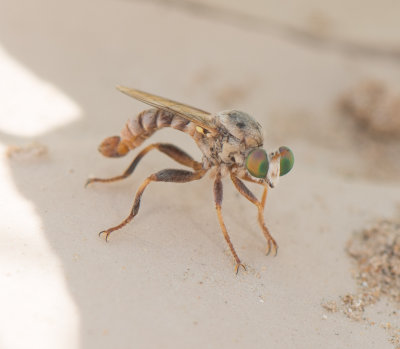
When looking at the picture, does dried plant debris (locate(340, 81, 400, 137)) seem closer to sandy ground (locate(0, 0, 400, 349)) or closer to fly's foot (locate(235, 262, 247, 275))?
sandy ground (locate(0, 0, 400, 349))

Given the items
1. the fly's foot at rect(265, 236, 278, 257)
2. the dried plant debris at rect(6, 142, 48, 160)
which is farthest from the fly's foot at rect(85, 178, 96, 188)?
the fly's foot at rect(265, 236, 278, 257)

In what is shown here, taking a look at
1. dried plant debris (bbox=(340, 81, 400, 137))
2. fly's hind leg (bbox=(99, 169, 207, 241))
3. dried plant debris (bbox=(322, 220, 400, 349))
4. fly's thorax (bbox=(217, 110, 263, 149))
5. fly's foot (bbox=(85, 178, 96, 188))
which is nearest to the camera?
dried plant debris (bbox=(322, 220, 400, 349))

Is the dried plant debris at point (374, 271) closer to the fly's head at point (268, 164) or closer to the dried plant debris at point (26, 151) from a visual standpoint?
the fly's head at point (268, 164)

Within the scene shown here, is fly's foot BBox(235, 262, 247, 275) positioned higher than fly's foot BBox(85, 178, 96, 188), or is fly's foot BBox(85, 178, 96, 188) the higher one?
fly's foot BBox(235, 262, 247, 275)

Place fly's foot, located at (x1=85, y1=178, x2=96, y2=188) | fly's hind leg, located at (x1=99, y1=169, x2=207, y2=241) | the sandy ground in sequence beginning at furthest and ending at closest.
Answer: fly's foot, located at (x1=85, y1=178, x2=96, y2=188), fly's hind leg, located at (x1=99, y1=169, x2=207, y2=241), the sandy ground

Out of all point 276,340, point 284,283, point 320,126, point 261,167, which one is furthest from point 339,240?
point 320,126

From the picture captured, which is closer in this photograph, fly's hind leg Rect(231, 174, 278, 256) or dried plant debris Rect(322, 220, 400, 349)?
dried plant debris Rect(322, 220, 400, 349)

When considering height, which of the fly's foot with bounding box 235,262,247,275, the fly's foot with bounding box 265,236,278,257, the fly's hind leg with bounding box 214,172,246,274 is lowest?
the fly's foot with bounding box 265,236,278,257
